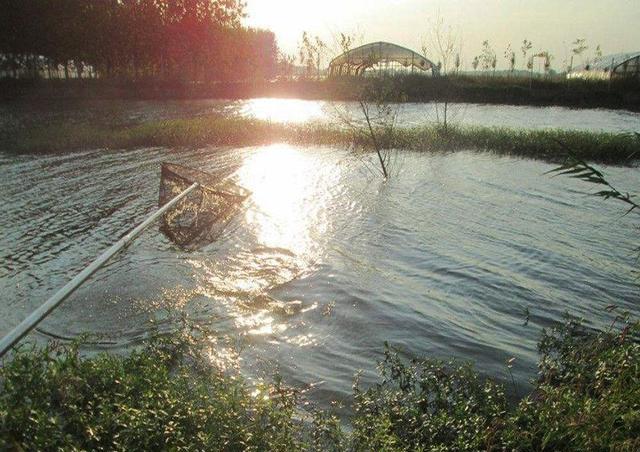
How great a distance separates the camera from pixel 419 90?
50.8 meters

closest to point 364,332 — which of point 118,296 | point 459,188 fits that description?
point 118,296

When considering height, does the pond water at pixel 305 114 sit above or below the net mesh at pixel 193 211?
above

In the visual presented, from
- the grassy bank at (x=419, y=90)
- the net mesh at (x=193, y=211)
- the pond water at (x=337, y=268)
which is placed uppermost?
the grassy bank at (x=419, y=90)

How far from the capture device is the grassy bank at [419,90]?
148ft

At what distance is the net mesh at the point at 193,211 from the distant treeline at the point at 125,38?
4600cm

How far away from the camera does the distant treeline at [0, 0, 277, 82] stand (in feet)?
163

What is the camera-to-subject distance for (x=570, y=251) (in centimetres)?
1102

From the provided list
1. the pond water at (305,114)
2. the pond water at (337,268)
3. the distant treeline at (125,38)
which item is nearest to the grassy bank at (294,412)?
the pond water at (337,268)

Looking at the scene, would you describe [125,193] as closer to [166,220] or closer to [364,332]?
[166,220]

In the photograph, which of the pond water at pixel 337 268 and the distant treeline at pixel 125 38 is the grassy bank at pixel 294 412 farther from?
the distant treeline at pixel 125 38

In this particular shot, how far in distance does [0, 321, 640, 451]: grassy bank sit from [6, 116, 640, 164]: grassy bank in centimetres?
1692

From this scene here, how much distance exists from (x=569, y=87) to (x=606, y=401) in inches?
1925

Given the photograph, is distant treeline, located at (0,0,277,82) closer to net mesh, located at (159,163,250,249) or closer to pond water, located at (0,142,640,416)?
pond water, located at (0,142,640,416)

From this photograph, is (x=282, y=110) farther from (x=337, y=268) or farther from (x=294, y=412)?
(x=294, y=412)
